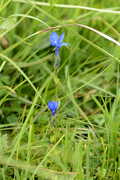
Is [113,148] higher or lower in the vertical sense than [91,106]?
lower

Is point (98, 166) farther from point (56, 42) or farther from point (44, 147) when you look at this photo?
point (56, 42)

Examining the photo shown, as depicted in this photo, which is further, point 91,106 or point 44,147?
point 91,106

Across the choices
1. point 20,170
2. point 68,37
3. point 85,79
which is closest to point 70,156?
point 20,170

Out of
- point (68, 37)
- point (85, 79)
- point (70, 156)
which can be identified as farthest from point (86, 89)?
point (70, 156)

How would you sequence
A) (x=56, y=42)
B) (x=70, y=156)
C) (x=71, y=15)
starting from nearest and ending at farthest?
(x=56, y=42), (x=70, y=156), (x=71, y=15)

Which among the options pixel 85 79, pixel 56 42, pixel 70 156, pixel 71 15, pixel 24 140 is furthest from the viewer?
pixel 71 15

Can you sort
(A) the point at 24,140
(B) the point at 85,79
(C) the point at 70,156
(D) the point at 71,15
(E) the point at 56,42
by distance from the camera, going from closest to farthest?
(E) the point at 56,42 → (C) the point at 70,156 → (A) the point at 24,140 → (B) the point at 85,79 → (D) the point at 71,15

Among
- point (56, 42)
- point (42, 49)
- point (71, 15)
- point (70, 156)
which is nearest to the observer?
point (56, 42)

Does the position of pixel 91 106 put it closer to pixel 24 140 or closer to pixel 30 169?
pixel 24 140

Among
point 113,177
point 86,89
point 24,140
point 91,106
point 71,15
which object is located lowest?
point 113,177
